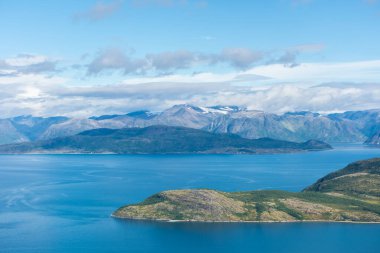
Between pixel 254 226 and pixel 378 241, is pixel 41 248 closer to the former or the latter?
pixel 254 226

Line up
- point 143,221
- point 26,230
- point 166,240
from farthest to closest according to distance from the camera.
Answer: point 143,221 < point 26,230 < point 166,240

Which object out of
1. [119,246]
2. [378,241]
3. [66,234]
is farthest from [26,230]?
[378,241]

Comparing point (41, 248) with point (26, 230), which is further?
point (26, 230)

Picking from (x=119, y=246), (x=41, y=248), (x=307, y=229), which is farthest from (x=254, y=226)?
(x=41, y=248)

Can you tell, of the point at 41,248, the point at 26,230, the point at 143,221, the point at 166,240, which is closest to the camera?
the point at 41,248

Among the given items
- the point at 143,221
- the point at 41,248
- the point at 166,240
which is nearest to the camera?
the point at 41,248

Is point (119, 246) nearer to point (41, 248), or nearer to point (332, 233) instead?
point (41, 248)

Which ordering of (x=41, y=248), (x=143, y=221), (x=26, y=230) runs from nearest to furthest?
(x=41, y=248)
(x=26, y=230)
(x=143, y=221)

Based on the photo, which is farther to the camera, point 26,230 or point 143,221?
point 143,221
